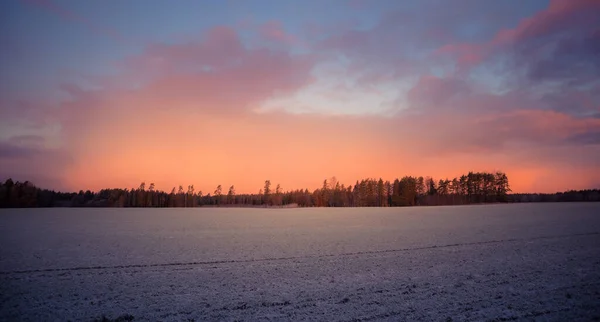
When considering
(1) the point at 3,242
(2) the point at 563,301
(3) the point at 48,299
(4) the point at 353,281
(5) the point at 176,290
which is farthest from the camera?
(1) the point at 3,242

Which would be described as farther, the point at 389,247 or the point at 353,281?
the point at 389,247

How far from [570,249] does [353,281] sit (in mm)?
12453

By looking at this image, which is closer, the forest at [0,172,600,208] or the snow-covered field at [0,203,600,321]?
the snow-covered field at [0,203,600,321]

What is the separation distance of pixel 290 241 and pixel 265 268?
25.1 ft

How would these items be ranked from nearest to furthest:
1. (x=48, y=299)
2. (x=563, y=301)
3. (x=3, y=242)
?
(x=563, y=301) < (x=48, y=299) < (x=3, y=242)

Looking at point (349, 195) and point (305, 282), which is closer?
point (305, 282)

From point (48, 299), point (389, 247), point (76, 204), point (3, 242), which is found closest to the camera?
point (48, 299)

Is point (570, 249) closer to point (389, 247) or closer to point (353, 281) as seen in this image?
point (389, 247)

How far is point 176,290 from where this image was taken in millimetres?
9008

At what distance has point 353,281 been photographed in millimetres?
9773

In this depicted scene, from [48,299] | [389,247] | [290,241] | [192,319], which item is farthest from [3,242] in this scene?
[389,247]

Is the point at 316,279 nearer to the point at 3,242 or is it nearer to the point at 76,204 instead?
the point at 3,242

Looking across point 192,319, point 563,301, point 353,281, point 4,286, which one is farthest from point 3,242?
point 563,301

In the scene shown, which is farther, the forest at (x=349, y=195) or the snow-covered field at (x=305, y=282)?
the forest at (x=349, y=195)
